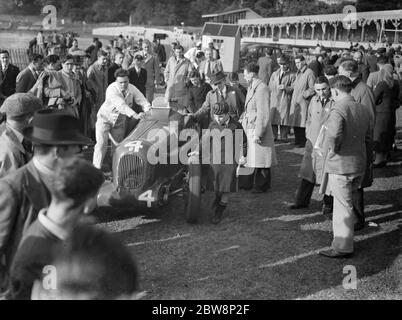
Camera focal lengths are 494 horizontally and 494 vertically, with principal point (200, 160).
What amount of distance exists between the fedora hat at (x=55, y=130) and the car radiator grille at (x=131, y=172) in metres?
2.81

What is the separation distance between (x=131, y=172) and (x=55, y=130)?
2.98 meters

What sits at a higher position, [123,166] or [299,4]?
[299,4]

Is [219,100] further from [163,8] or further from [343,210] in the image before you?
[163,8]

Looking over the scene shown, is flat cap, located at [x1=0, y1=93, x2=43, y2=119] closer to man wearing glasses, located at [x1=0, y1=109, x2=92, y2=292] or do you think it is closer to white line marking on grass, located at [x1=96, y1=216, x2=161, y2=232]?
man wearing glasses, located at [x1=0, y1=109, x2=92, y2=292]

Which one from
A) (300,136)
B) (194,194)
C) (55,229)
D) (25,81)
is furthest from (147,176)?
(300,136)

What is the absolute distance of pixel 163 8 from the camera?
159 ft

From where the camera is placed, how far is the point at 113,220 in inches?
235

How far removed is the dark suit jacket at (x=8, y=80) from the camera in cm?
867

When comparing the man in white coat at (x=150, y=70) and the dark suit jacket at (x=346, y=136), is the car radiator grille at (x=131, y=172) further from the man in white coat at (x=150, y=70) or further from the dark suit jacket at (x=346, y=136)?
the man in white coat at (x=150, y=70)

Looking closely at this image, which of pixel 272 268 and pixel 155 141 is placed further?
pixel 155 141

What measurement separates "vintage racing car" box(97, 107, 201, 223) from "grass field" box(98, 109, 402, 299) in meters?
0.27

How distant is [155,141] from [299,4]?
65833mm
